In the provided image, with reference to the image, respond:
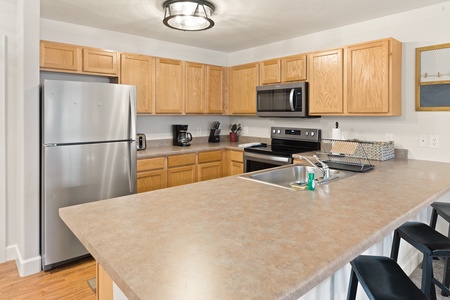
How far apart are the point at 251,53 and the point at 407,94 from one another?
220cm

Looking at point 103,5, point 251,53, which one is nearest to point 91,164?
point 103,5

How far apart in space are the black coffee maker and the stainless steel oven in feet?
2.68

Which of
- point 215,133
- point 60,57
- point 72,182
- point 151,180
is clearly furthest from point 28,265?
point 215,133

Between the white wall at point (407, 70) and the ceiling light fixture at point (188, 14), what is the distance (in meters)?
1.59

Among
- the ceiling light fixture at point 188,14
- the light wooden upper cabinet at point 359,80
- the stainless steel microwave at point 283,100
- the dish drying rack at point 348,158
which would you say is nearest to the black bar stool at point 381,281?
the dish drying rack at point 348,158

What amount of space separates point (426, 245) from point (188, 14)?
2376mm

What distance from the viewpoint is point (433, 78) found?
2.71 m

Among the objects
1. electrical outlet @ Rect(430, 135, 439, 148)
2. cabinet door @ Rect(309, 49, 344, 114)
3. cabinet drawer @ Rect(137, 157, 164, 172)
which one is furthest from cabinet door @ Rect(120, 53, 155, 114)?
electrical outlet @ Rect(430, 135, 439, 148)

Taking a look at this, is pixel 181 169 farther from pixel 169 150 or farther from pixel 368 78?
pixel 368 78

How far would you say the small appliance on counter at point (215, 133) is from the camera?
4516 millimetres

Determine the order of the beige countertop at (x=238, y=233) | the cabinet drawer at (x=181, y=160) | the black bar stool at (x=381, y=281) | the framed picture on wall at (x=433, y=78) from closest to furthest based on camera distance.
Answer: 1. the beige countertop at (x=238, y=233)
2. the black bar stool at (x=381, y=281)
3. the framed picture on wall at (x=433, y=78)
4. the cabinet drawer at (x=181, y=160)

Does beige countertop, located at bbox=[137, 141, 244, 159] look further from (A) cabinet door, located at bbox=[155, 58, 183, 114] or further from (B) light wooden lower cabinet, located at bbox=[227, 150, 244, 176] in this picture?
(A) cabinet door, located at bbox=[155, 58, 183, 114]

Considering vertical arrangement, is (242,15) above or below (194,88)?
above

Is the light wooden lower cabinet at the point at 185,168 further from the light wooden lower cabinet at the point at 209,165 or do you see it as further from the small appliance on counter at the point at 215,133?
the small appliance on counter at the point at 215,133
